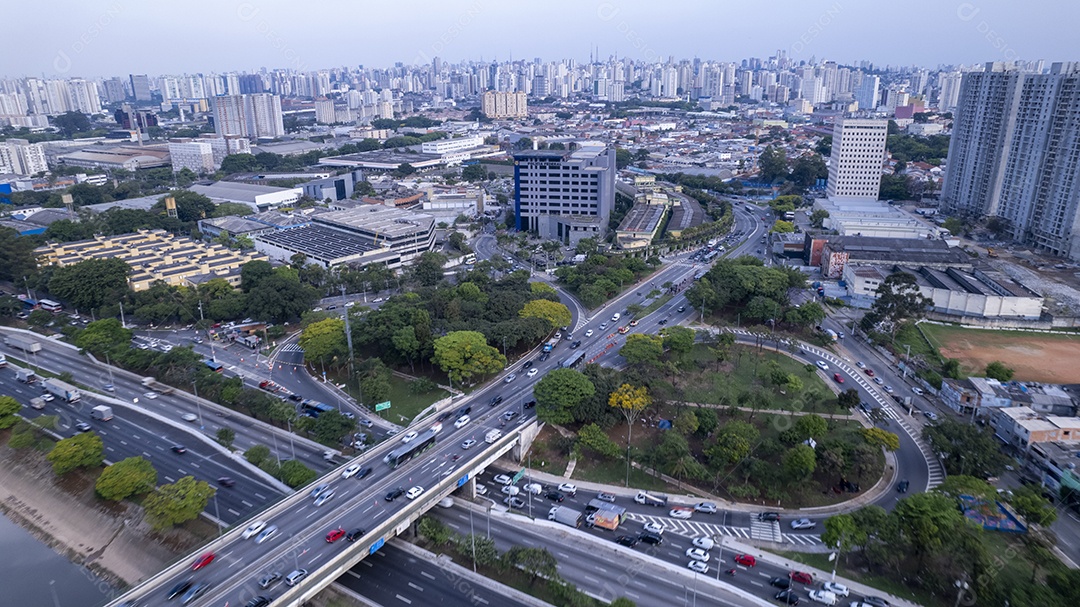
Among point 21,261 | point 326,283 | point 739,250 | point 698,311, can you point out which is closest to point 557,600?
point 698,311

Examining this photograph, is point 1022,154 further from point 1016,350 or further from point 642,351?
point 642,351

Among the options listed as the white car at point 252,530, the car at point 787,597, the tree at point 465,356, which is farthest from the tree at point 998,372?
the white car at point 252,530

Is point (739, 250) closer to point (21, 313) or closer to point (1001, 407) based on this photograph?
point (1001, 407)

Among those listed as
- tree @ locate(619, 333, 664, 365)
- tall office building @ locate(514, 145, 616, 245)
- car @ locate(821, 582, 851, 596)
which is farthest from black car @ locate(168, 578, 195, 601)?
tall office building @ locate(514, 145, 616, 245)

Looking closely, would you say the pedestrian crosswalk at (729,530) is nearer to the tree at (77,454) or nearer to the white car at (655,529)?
the white car at (655,529)

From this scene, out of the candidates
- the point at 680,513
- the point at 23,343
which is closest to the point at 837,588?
the point at 680,513
